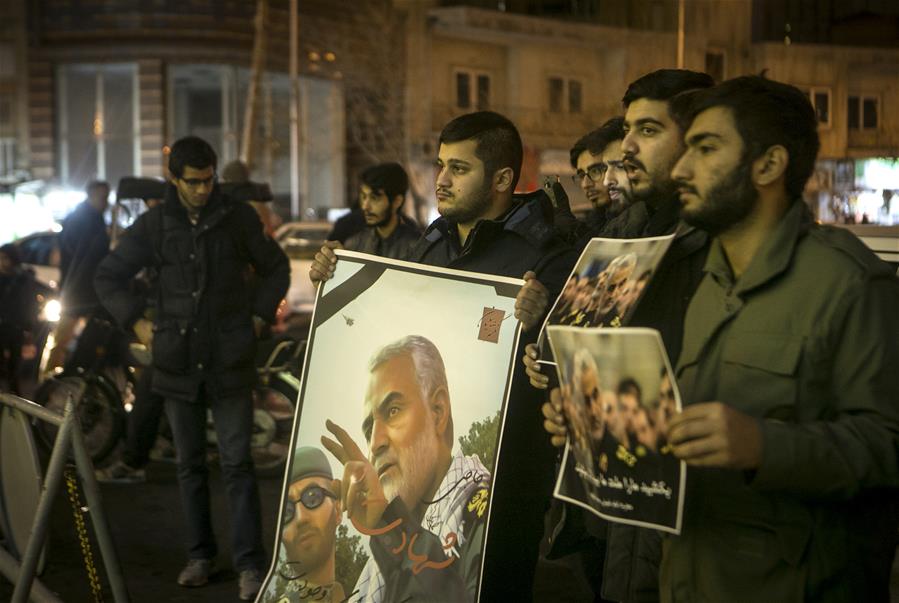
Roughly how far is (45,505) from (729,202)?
312 centimetres

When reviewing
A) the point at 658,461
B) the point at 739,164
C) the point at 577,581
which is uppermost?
the point at 739,164

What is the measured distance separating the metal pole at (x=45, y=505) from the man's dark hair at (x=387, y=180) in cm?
341

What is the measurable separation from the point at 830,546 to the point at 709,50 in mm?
47946

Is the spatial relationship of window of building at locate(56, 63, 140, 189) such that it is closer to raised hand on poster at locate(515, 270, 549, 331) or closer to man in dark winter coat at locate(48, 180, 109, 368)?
man in dark winter coat at locate(48, 180, 109, 368)

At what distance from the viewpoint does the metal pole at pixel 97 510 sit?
15.4ft

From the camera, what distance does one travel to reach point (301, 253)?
19.3 meters

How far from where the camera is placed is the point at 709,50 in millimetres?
48812

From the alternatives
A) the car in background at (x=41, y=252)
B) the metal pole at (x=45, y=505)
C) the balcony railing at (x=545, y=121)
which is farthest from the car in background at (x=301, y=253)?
the balcony railing at (x=545, y=121)

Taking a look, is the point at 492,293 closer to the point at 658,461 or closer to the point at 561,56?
the point at 658,461

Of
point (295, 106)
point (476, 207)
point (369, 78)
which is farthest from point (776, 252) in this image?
point (369, 78)

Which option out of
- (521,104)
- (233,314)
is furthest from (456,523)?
(521,104)

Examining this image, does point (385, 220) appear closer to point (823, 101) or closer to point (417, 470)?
point (417, 470)

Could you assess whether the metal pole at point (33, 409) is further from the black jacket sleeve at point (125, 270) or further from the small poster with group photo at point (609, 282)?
A: the small poster with group photo at point (609, 282)

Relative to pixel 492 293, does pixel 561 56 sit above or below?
above
